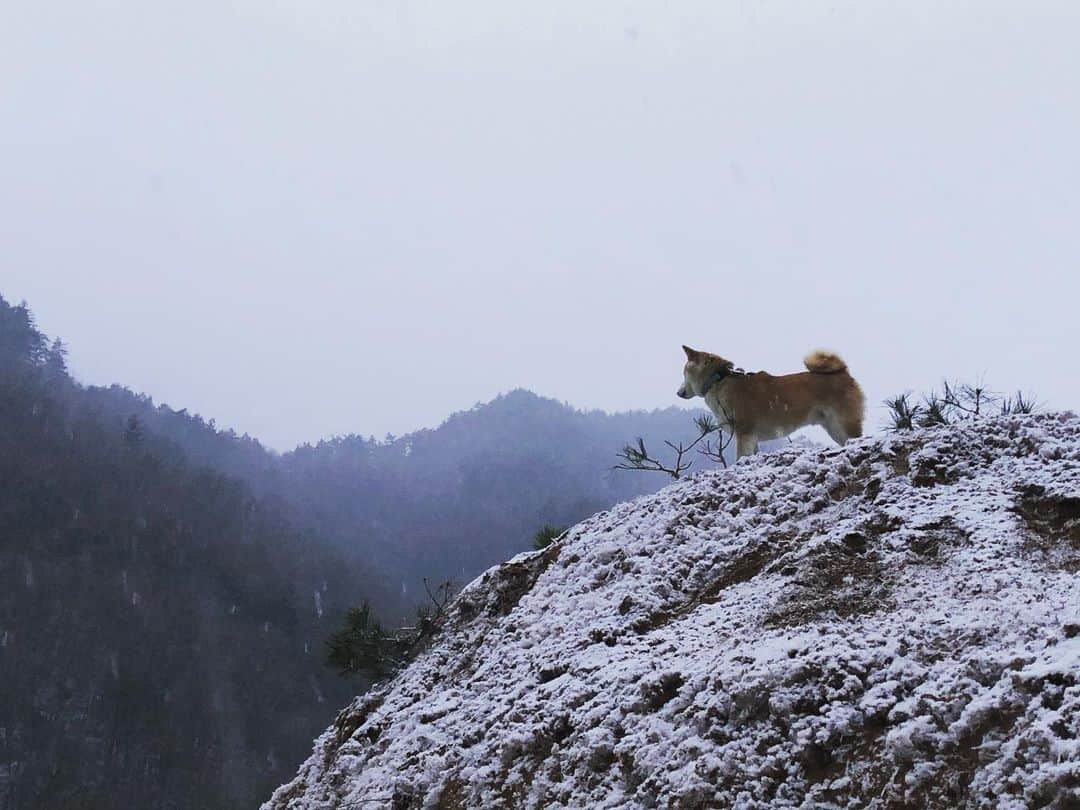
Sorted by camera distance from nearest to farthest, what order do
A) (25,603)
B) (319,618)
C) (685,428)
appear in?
(25,603), (319,618), (685,428)

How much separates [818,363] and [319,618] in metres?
84.3

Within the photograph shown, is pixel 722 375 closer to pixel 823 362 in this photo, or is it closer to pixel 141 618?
pixel 823 362

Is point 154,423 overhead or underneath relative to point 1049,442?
overhead

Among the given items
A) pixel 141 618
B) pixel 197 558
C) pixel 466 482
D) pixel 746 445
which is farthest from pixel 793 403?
pixel 466 482

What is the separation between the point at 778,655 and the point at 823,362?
5.74m

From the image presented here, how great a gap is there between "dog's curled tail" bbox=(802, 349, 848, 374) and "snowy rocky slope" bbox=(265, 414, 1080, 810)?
2.03 meters

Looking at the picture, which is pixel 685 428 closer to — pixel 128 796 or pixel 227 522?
pixel 227 522

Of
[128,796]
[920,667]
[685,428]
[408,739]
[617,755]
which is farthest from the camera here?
[685,428]

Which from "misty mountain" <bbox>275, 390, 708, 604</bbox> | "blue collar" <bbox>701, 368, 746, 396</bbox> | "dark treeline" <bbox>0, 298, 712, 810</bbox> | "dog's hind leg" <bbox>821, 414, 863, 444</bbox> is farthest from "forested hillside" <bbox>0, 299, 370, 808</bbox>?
"dog's hind leg" <bbox>821, 414, 863, 444</bbox>

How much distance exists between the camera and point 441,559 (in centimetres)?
10481

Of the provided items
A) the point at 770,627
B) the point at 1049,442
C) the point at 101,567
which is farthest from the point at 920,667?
the point at 101,567

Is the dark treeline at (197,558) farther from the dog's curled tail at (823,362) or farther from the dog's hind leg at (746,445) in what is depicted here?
the dog's curled tail at (823,362)

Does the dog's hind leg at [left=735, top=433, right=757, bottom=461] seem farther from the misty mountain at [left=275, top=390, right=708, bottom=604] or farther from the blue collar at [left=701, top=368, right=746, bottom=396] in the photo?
the misty mountain at [left=275, top=390, right=708, bottom=604]

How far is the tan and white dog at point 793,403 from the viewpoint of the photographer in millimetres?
9750
